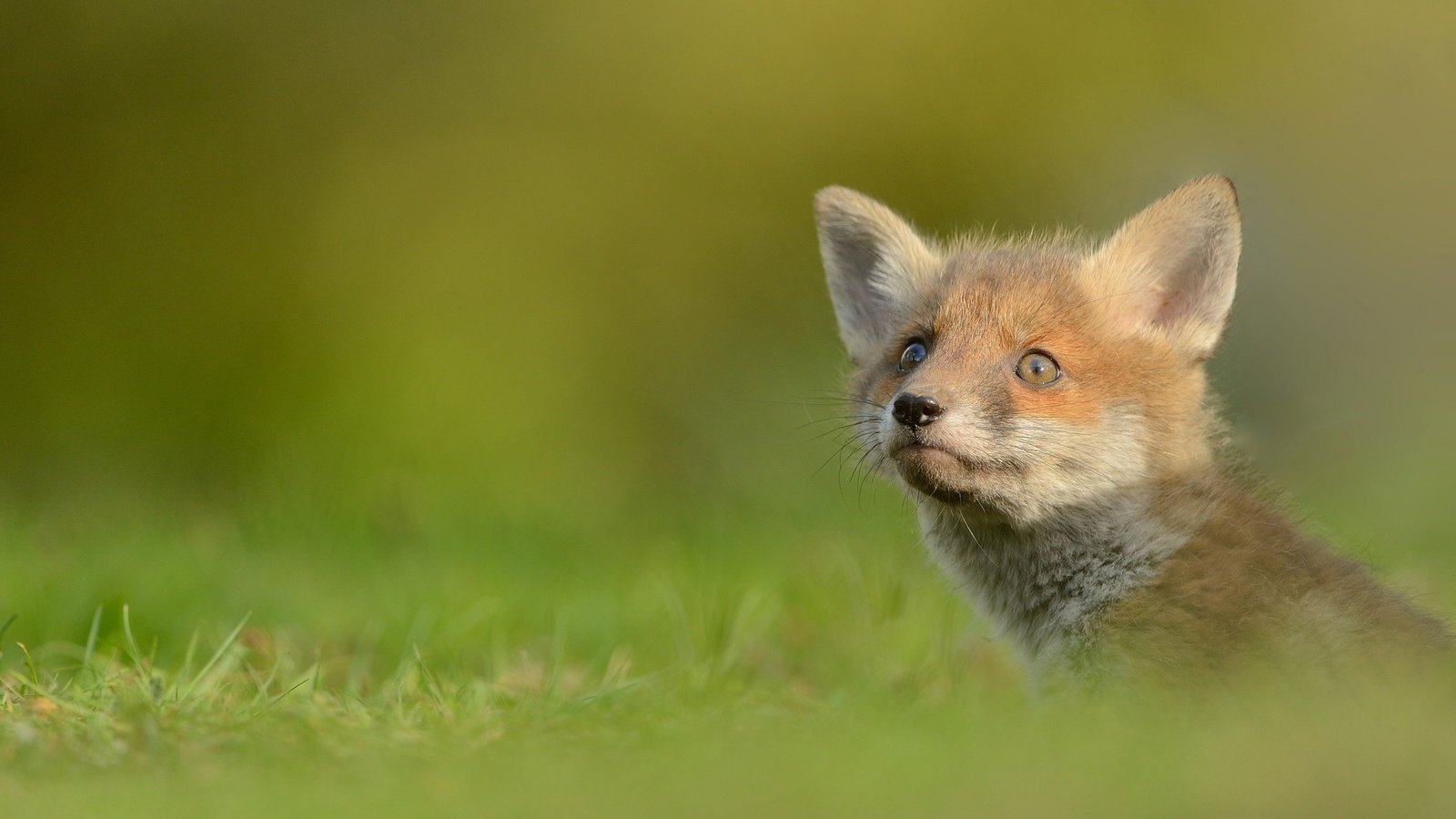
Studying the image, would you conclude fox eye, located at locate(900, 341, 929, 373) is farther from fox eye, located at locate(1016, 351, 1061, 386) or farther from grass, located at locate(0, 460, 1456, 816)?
grass, located at locate(0, 460, 1456, 816)

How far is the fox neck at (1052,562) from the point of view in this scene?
4316 millimetres

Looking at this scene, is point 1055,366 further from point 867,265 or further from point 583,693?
point 583,693

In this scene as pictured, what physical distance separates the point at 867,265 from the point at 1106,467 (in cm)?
155

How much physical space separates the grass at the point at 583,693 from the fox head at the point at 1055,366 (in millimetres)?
650

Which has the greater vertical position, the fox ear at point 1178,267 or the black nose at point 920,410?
the fox ear at point 1178,267

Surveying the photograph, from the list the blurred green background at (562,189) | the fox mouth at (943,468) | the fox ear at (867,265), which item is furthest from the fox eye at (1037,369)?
the blurred green background at (562,189)

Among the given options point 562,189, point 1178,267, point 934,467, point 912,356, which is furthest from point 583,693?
point 562,189

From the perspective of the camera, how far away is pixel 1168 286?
5.06 m

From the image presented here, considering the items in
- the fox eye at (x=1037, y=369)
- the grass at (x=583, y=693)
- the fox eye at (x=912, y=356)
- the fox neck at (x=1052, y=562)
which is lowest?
the grass at (x=583, y=693)

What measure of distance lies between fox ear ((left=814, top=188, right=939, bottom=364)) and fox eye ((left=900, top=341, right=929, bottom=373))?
14.4 inches

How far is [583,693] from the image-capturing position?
4.18 m

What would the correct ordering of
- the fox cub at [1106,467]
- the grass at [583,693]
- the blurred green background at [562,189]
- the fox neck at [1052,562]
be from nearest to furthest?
the grass at [583,693], the fox cub at [1106,467], the fox neck at [1052,562], the blurred green background at [562,189]

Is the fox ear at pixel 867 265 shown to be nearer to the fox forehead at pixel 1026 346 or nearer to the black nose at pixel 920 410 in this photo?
the fox forehead at pixel 1026 346

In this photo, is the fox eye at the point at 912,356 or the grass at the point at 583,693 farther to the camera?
the fox eye at the point at 912,356
